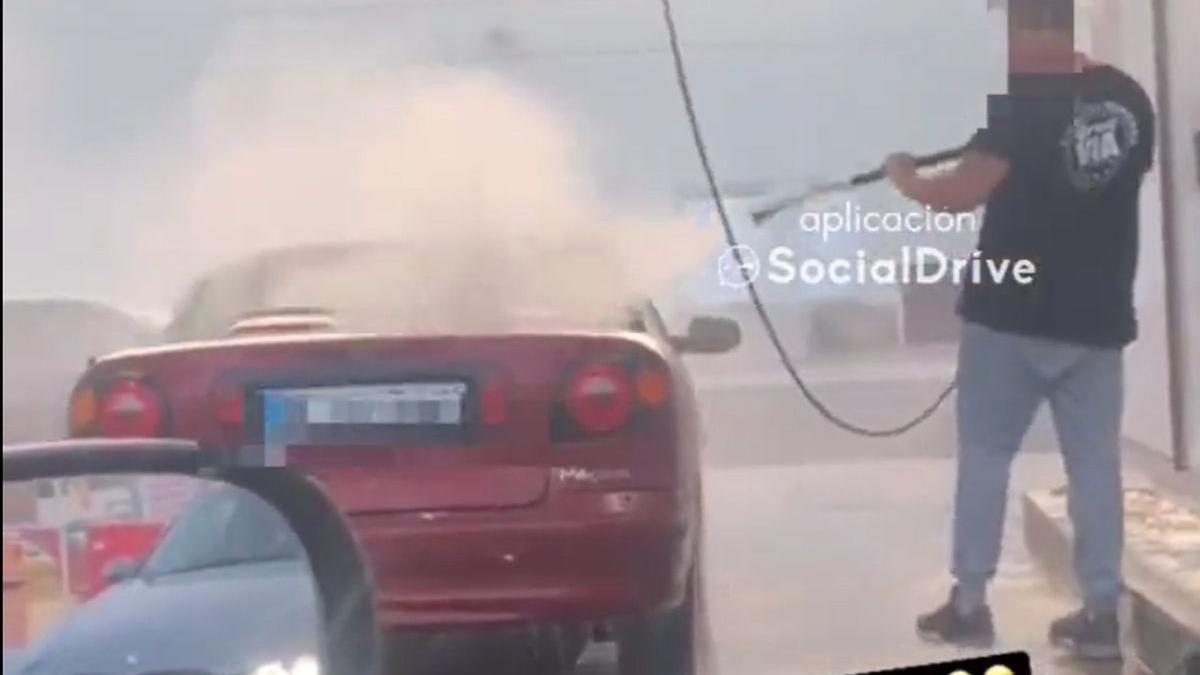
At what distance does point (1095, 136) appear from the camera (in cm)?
265

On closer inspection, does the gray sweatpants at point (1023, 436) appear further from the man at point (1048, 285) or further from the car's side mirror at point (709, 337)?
the car's side mirror at point (709, 337)

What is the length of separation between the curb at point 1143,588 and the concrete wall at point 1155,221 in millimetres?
149

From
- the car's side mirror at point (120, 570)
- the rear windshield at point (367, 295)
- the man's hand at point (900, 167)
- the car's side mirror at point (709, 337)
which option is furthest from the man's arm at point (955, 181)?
the car's side mirror at point (120, 570)

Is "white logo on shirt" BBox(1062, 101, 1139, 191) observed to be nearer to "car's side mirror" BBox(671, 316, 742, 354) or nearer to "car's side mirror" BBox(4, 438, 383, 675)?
"car's side mirror" BBox(671, 316, 742, 354)

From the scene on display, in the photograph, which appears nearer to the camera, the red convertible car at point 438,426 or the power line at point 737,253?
the red convertible car at point 438,426

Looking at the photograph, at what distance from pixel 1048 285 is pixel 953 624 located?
0.53 m

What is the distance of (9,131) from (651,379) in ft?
3.15

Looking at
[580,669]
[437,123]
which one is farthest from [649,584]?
[437,123]

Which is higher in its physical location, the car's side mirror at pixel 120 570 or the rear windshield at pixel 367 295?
the rear windshield at pixel 367 295

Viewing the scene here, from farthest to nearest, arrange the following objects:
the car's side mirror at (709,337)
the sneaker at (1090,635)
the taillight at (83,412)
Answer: the sneaker at (1090,635) → the car's side mirror at (709,337) → the taillight at (83,412)

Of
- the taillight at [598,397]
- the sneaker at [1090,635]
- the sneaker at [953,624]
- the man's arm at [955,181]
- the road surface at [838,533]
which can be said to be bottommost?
the sneaker at [1090,635]

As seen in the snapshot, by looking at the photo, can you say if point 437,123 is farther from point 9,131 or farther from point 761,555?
point 761,555

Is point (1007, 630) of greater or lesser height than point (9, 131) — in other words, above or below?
below

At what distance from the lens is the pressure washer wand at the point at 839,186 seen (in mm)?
2570
